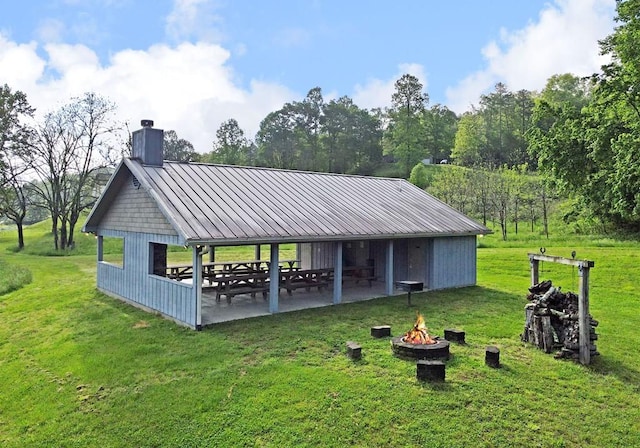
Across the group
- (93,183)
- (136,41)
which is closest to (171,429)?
(136,41)

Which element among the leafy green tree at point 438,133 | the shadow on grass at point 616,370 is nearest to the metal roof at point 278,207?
the shadow on grass at point 616,370

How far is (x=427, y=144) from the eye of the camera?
6047 cm

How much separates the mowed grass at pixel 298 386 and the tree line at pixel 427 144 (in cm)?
894

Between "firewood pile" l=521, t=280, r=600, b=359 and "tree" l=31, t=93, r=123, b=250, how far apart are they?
3052 cm

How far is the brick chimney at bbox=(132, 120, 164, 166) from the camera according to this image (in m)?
12.5

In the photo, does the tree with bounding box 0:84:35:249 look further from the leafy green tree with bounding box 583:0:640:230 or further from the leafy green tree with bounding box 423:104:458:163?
the leafy green tree with bounding box 423:104:458:163

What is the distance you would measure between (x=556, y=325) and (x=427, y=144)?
5442cm

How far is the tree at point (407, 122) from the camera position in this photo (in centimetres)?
5297

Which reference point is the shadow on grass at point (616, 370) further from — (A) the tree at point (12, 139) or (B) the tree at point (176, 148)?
(B) the tree at point (176, 148)

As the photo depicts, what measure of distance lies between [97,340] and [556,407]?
336 inches

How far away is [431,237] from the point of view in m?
14.3

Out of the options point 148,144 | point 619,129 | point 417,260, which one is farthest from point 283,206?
point 619,129

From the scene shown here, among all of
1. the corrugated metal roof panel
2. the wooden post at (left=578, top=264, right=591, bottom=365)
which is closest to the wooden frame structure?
the wooden post at (left=578, top=264, right=591, bottom=365)

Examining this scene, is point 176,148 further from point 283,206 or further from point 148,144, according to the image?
point 283,206
